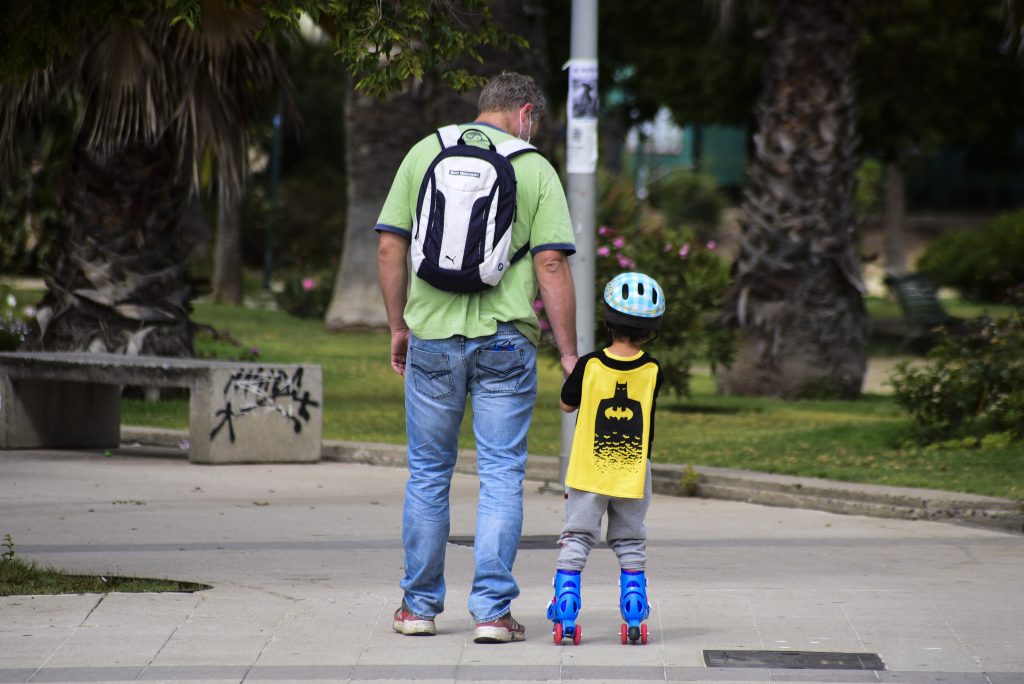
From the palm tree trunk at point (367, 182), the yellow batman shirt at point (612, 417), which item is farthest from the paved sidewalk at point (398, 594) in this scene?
the palm tree trunk at point (367, 182)

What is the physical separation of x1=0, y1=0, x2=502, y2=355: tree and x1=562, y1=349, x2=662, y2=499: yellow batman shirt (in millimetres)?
6283

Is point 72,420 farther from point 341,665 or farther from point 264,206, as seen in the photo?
point 264,206

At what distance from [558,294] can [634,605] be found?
1.08 meters

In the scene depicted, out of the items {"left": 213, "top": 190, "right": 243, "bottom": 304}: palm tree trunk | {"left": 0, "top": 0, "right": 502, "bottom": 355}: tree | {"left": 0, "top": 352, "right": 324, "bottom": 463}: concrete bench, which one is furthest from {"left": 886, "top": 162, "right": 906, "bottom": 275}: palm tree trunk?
{"left": 0, "top": 352, "right": 324, "bottom": 463}: concrete bench

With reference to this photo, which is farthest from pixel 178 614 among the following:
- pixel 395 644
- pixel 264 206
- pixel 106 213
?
pixel 264 206

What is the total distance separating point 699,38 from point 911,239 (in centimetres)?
2446

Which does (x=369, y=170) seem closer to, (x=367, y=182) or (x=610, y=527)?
(x=367, y=182)

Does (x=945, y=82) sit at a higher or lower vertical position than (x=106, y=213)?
higher

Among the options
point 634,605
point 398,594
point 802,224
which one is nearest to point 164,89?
point 802,224

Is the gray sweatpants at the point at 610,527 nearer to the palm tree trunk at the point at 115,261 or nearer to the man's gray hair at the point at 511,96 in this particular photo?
the man's gray hair at the point at 511,96

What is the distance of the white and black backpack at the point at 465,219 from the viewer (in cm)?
553

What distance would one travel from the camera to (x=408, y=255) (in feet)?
19.5

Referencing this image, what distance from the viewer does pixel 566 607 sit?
5.62 metres

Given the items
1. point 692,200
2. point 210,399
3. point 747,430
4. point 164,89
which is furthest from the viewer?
point 692,200
